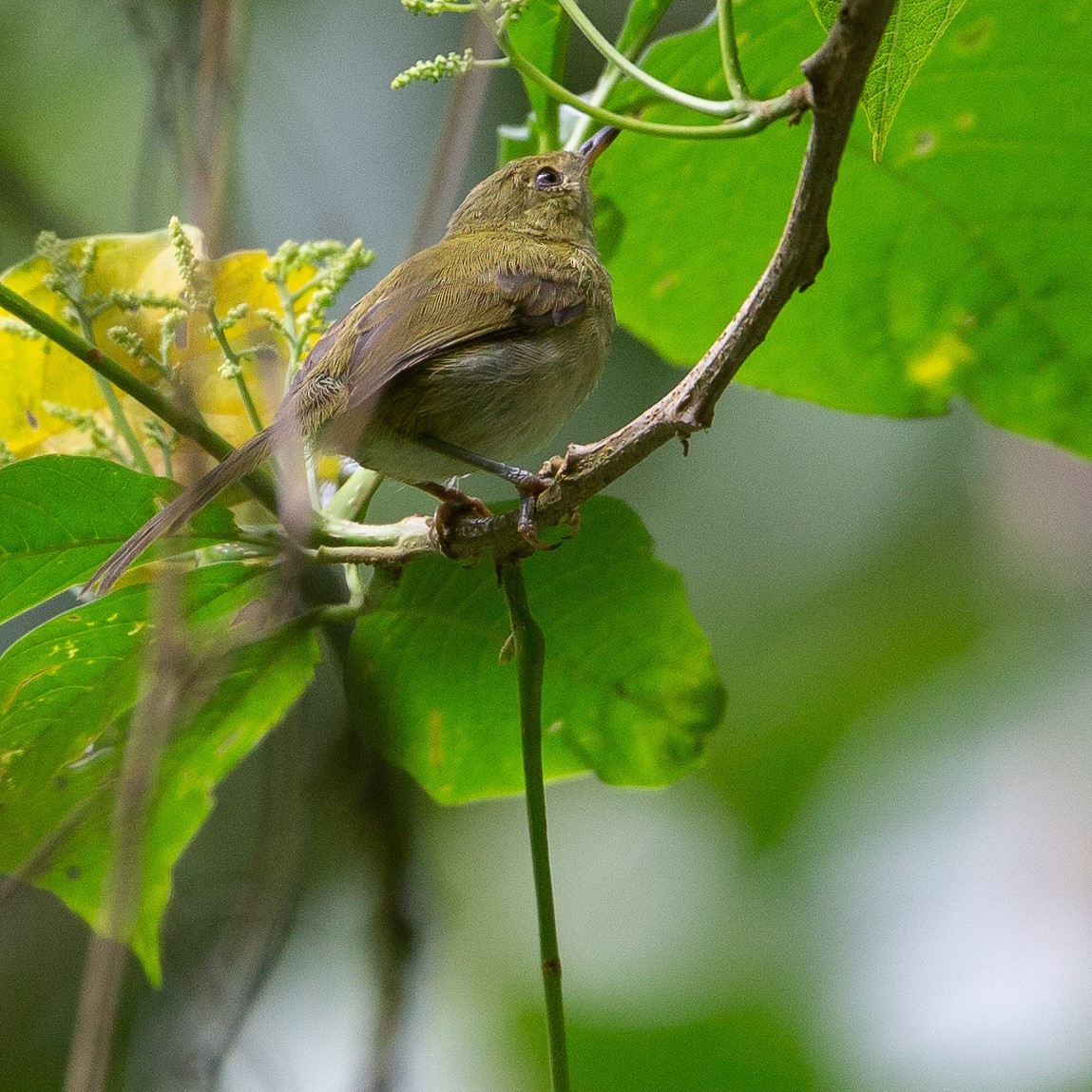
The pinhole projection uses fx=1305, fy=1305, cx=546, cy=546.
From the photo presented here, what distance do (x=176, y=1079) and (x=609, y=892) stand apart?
2.18m

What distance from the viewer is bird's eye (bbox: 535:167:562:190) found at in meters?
2.82

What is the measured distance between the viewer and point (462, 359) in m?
2.52

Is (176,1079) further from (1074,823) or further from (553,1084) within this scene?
(1074,823)

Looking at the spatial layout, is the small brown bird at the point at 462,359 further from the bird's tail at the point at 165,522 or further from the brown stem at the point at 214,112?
the brown stem at the point at 214,112

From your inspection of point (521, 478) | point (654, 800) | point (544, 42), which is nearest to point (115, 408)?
point (521, 478)

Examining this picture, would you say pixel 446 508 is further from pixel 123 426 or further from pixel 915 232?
pixel 915 232

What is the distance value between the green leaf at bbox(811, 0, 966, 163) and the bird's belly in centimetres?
110

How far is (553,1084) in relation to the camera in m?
1.67

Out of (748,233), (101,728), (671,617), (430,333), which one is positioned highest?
(748,233)

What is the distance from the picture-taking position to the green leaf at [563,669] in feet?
7.45

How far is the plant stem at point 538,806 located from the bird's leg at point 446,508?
11cm

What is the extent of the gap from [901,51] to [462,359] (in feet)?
3.77

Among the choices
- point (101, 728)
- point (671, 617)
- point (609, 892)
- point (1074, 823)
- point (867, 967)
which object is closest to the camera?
point (101, 728)

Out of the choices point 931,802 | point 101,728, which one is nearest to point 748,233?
Result: point 101,728
